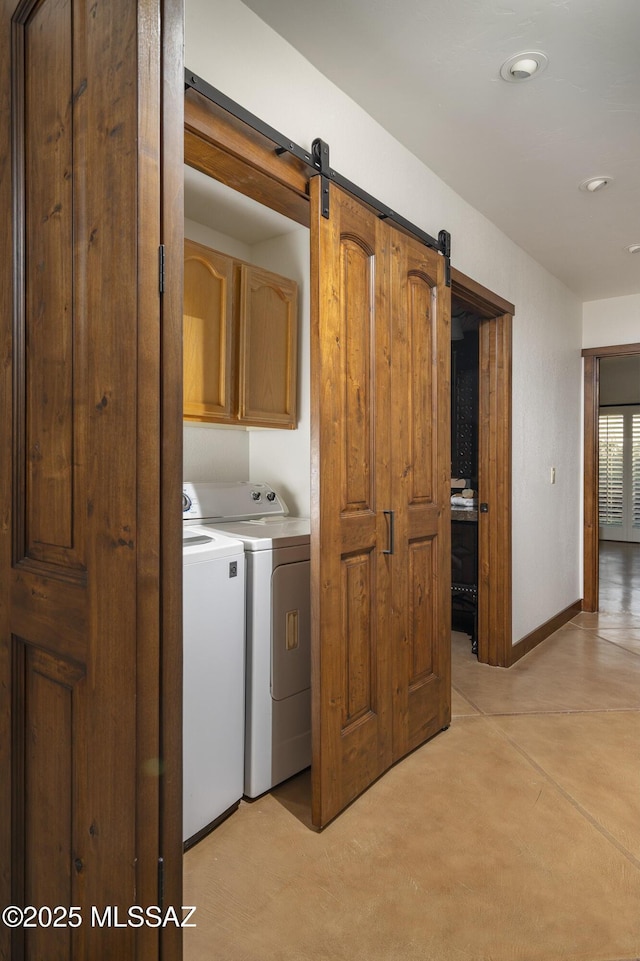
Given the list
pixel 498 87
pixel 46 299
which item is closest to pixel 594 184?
pixel 498 87

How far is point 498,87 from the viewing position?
2232 millimetres

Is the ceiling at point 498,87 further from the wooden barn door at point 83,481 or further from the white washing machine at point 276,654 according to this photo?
the white washing machine at point 276,654

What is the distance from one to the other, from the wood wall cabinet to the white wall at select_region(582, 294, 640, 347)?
10.6 feet

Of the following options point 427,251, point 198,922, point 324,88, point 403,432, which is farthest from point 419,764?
point 324,88

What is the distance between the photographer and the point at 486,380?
12.2 ft

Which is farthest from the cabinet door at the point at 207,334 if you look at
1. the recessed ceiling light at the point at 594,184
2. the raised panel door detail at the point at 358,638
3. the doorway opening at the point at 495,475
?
the recessed ceiling light at the point at 594,184

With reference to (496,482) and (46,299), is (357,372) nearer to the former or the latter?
(46,299)

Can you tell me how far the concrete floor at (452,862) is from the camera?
155cm

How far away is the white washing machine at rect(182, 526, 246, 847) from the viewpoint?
1.92 meters

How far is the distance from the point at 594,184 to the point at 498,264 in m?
0.69

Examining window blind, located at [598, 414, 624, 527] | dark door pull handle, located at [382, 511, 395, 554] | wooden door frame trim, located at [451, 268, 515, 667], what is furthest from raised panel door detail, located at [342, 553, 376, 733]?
window blind, located at [598, 414, 624, 527]

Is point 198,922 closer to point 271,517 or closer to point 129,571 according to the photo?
point 129,571

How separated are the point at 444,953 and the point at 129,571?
137 centimetres

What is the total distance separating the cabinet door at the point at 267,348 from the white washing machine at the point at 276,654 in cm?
62
